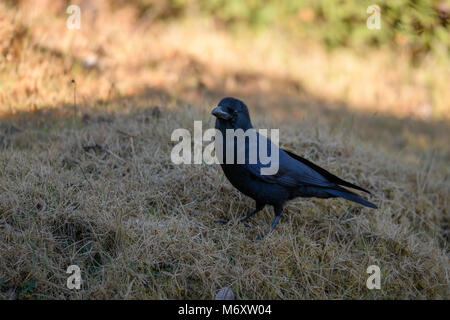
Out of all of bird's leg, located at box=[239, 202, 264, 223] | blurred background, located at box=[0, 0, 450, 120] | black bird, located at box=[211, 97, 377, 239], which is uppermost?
blurred background, located at box=[0, 0, 450, 120]

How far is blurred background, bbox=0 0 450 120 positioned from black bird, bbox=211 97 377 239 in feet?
7.16

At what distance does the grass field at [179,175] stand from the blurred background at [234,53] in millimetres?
35

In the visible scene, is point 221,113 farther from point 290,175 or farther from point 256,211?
point 256,211

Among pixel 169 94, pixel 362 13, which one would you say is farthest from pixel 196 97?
pixel 362 13

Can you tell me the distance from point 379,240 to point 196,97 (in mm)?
3292

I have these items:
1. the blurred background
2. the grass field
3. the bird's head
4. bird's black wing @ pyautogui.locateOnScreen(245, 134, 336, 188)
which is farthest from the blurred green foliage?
the bird's head

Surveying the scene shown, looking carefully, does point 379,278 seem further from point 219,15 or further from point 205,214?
point 219,15

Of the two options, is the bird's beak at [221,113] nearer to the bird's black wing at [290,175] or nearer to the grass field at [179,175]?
the bird's black wing at [290,175]

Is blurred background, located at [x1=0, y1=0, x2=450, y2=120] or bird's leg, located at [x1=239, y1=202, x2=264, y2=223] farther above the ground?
blurred background, located at [x1=0, y1=0, x2=450, y2=120]

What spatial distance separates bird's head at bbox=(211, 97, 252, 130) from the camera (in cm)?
307

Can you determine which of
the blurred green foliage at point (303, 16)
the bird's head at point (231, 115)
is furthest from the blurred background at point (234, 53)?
the bird's head at point (231, 115)

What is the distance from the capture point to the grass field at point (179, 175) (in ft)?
9.11

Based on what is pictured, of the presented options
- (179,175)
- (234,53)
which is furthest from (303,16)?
(179,175)

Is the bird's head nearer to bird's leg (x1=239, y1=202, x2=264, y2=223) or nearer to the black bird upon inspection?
the black bird
